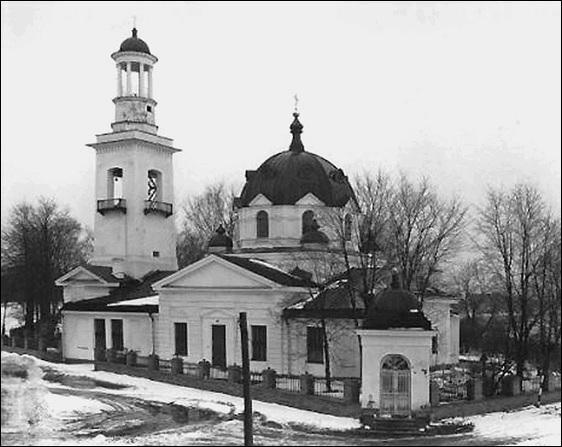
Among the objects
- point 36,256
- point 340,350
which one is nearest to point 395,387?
point 340,350

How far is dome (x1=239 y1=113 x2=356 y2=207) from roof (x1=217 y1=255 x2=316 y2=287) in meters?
3.97

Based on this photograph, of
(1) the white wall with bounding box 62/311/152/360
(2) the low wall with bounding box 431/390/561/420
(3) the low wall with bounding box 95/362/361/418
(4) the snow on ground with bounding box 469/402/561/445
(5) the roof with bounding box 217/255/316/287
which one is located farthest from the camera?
(1) the white wall with bounding box 62/311/152/360

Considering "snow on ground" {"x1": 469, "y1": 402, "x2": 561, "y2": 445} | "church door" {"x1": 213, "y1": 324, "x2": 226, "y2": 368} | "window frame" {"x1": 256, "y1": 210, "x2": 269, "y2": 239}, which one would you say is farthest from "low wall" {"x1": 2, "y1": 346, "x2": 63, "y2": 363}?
"snow on ground" {"x1": 469, "y1": 402, "x2": 561, "y2": 445}

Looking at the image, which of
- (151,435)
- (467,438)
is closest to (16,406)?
(151,435)

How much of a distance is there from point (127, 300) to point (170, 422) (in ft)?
51.2

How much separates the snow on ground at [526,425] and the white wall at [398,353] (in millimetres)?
1813

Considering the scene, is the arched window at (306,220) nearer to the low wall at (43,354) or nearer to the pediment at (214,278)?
the pediment at (214,278)

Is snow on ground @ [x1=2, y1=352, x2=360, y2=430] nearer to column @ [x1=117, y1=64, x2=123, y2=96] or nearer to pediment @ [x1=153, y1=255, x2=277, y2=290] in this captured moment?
pediment @ [x1=153, y1=255, x2=277, y2=290]

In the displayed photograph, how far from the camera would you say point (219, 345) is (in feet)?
103

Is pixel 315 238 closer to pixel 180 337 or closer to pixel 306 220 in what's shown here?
pixel 306 220

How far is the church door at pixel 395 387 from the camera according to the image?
21.6 metres

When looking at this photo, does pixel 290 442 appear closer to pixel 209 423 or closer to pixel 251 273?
pixel 209 423

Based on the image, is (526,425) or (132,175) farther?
(132,175)

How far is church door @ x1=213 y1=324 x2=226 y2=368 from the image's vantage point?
31.3 metres
